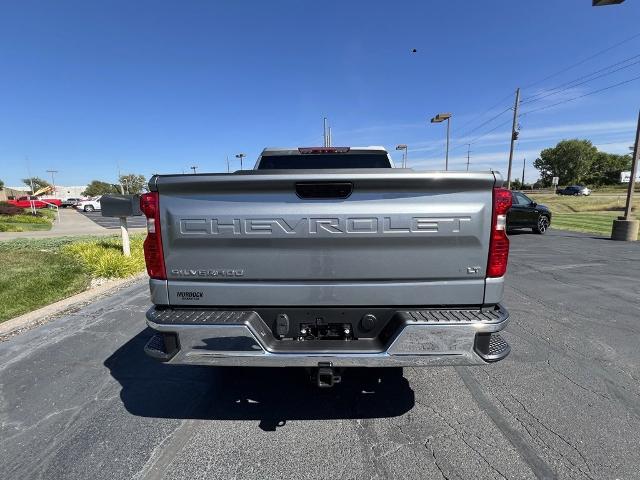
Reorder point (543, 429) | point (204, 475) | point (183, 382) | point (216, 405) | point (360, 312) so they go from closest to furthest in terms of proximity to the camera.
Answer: point (204, 475), point (360, 312), point (543, 429), point (216, 405), point (183, 382)

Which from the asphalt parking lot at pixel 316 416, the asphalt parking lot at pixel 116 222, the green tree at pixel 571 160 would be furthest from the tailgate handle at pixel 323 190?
the green tree at pixel 571 160

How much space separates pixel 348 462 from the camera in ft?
7.45

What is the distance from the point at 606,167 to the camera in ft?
315

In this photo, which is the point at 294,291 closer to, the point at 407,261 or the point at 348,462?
the point at 407,261

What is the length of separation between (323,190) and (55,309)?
195 inches

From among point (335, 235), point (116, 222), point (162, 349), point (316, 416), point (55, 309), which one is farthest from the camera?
point (116, 222)

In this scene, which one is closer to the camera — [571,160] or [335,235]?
[335,235]

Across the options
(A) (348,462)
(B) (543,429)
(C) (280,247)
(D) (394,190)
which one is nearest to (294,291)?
(C) (280,247)

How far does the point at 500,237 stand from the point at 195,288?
1.97 m

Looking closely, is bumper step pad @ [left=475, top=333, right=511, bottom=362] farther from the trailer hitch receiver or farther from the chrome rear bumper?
the trailer hitch receiver

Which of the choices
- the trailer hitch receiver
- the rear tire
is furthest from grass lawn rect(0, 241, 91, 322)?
the rear tire

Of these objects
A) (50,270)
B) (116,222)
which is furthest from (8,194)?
(50,270)

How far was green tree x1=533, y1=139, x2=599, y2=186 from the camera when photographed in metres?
93.0

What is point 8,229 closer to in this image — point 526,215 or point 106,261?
point 106,261
